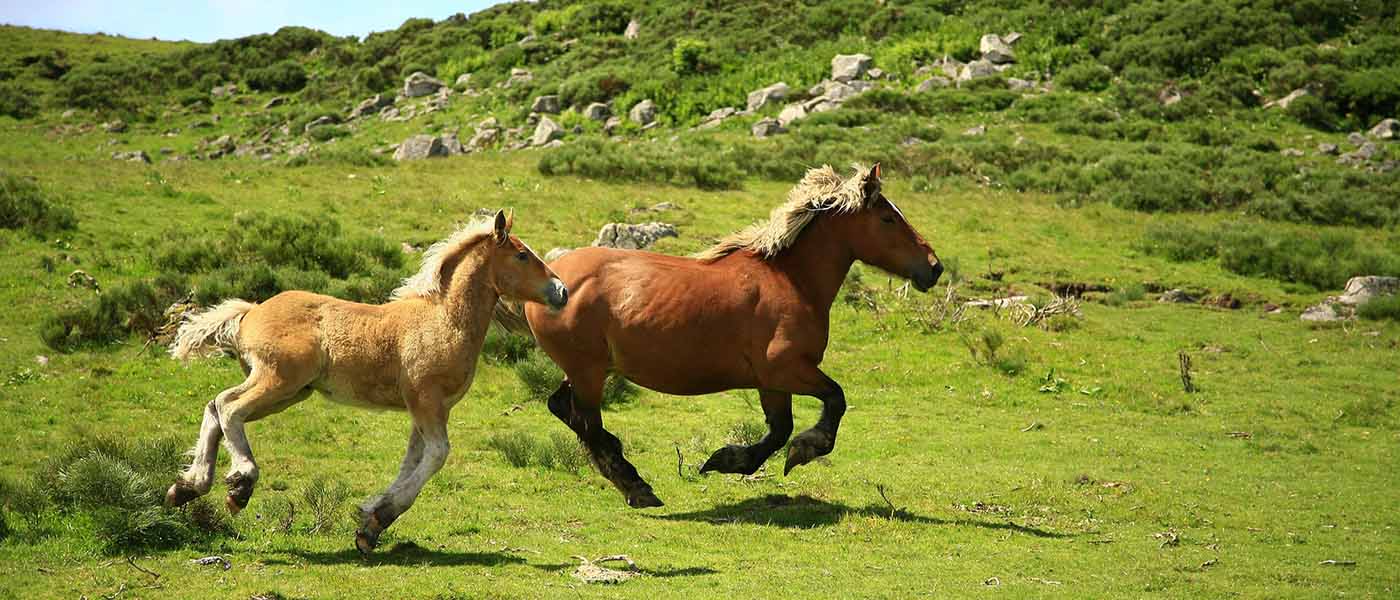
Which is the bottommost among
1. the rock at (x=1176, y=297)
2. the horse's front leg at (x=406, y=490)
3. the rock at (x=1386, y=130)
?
the rock at (x=1386, y=130)

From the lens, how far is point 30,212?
20812 millimetres

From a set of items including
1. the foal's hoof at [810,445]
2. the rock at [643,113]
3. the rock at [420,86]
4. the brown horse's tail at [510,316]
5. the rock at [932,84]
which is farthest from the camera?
the rock at [420,86]

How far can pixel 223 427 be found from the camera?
7992 millimetres

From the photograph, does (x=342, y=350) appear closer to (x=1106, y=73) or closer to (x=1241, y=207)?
(x=1241, y=207)

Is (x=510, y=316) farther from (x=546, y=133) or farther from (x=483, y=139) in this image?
(x=483, y=139)

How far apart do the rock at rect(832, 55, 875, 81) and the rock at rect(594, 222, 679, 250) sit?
23.9 m

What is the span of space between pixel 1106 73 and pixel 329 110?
32773 millimetres

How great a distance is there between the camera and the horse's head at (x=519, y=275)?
29.0 feet

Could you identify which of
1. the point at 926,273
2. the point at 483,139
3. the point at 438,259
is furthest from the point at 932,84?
the point at 438,259

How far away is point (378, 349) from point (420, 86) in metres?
50.3

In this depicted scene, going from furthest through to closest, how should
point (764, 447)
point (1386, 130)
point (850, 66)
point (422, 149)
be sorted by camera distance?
1. point (850, 66)
2. point (1386, 130)
3. point (422, 149)
4. point (764, 447)

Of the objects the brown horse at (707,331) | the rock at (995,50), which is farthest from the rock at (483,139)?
the brown horse at (707,331)

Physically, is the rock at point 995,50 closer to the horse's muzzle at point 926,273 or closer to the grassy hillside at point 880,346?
the grassy hillside at point 880,346

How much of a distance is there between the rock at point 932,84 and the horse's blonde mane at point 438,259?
124 ft
